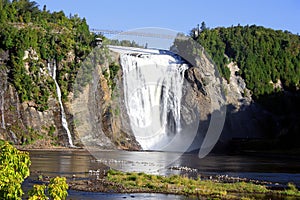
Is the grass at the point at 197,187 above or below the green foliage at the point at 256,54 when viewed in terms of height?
below

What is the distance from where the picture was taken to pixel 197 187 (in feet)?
127

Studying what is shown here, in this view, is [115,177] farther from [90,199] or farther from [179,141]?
[179,141]

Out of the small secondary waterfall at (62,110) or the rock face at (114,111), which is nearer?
the rock face at (114,111)

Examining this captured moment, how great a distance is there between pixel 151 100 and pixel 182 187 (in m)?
68.5

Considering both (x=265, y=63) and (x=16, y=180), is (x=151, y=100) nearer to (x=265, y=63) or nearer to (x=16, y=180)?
(x=265, y=63)

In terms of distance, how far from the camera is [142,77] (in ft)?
365

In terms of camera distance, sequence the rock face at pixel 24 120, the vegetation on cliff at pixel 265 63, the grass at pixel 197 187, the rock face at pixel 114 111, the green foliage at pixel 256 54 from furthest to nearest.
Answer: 1. the green foliage at pixel 256 54
2. the vegetation on cliff at pixel 265 63
3. the rock face at pixel 114 111
4. the rock face at pixel 24 120
5. the grass at pixel 197 187

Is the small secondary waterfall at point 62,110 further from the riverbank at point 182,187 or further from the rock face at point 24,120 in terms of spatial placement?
the riverbank at point 182,187

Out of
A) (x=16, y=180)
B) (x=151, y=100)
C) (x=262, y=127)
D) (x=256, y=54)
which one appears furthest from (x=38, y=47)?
(x=16, y=180)

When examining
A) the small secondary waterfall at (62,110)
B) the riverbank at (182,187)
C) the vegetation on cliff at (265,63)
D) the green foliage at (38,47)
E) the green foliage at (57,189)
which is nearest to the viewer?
the green foliage at (57,189)

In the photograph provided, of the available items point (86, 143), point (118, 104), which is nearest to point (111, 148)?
point (86, 143)

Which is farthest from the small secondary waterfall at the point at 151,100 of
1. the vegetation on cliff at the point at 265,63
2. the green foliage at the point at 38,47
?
the vegetation on cliff at the point at 265,63

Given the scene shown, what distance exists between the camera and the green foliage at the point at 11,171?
14.4 m

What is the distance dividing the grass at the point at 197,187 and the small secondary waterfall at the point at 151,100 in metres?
57.3
